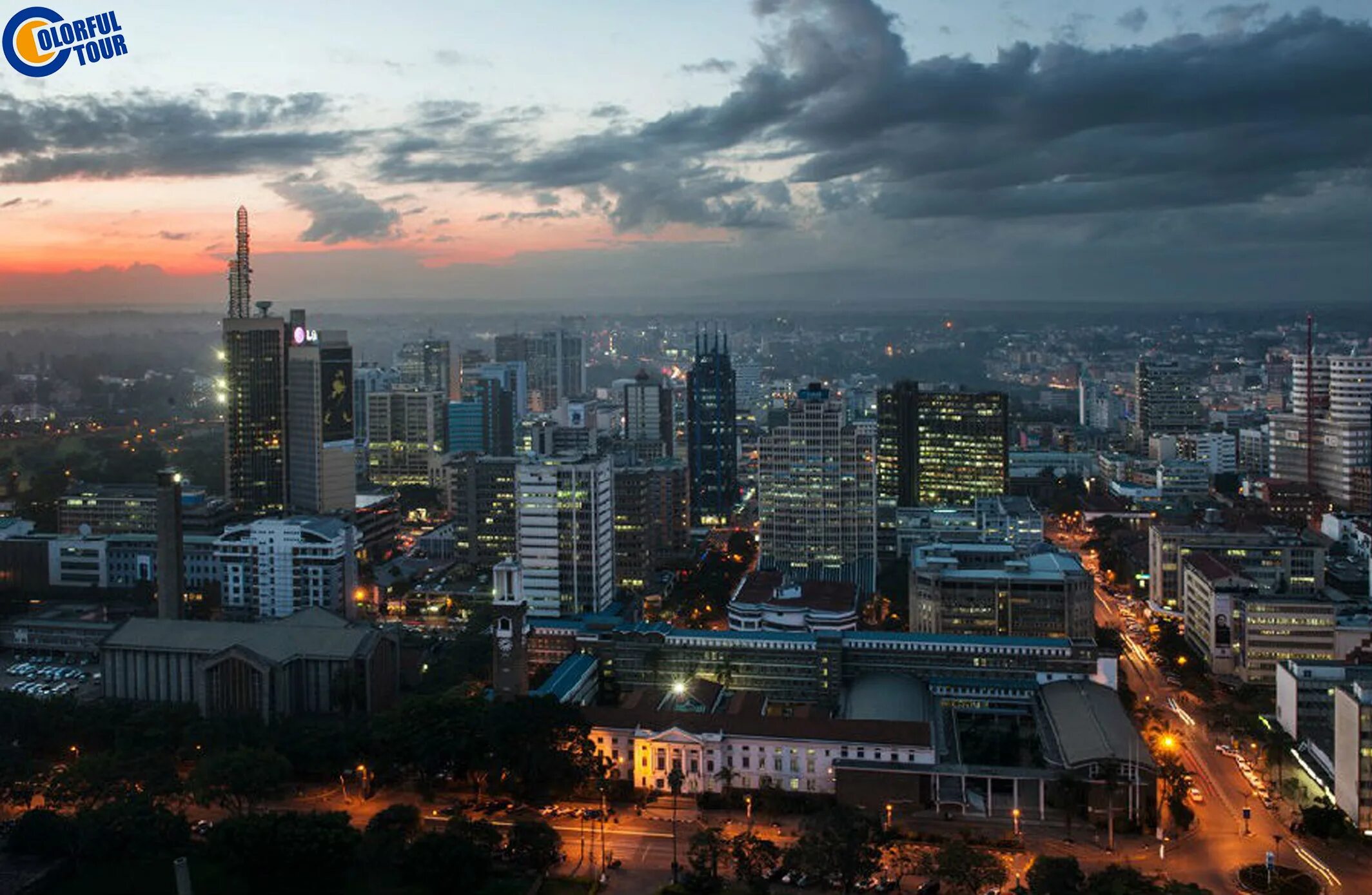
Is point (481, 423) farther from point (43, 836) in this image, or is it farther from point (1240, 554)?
point (43, 836)

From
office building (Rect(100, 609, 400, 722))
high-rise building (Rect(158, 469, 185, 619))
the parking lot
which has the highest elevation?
high-rise building (Rect(158, 469, 185, 619))

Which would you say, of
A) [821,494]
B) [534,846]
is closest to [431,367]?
[821,494]

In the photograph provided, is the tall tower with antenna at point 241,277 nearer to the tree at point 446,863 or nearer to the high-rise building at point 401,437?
the high-rise building at point 401,437

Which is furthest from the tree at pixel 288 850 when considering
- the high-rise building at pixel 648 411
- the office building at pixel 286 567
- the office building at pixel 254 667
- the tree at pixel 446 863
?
the high-rise building at pixel 648 411

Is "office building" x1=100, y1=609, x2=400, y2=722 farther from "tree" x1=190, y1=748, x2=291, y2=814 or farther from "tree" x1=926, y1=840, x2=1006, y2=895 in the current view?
"tree" x1=926, y1=840, x2=1006, y2=895

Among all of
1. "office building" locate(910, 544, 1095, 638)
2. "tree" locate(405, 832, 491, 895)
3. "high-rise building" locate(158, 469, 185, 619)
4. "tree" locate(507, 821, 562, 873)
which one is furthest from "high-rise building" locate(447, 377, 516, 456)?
"tree" locate(405, 832, 491, 895)

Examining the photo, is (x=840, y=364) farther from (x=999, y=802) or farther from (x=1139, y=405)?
(x=999, y=802)
